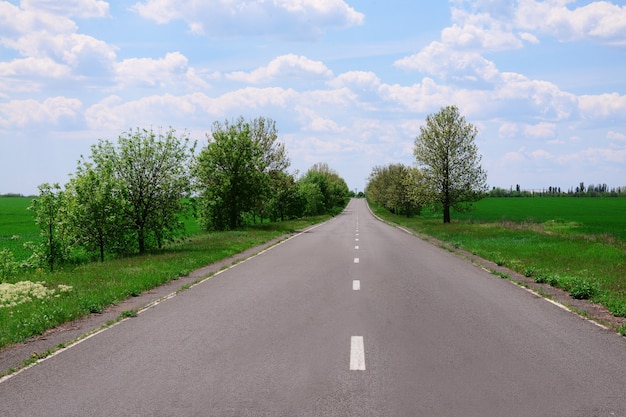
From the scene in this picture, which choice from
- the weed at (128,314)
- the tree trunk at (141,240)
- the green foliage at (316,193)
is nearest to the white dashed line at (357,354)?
the weed at (128,314)

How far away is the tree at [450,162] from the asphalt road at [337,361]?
1546 inches

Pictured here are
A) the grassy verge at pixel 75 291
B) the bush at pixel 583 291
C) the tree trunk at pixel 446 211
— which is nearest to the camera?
the grassy verge at pixel 75 291

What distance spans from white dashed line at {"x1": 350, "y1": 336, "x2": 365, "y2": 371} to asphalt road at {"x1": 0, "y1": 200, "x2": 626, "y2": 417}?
25mm

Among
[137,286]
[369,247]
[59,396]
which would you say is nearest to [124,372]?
[59,396]

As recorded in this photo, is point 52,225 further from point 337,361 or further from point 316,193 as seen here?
point 316,193

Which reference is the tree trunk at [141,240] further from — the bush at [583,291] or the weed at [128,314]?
the bush at [583,291]

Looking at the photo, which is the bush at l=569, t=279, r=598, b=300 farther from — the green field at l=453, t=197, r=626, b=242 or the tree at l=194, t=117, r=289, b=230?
the tree at l=194, t=117, r=289, b=230

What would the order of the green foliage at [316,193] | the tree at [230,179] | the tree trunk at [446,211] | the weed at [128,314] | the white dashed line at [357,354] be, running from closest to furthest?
1. the white dashed line at [357,354]
2. the weed at [128,314]
3. the tree at [230,179]
4. the tree trunk at [446,211]
5. the green foliage at [316,193]

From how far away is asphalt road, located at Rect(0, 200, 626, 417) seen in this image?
5.30m

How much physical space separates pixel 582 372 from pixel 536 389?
1003 millimetres

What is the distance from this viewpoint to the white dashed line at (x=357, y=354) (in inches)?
257

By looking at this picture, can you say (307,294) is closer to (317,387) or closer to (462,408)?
(317,387)

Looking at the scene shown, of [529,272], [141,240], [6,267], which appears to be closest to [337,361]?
[529,272]

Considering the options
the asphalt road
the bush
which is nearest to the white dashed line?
the asphalt road
